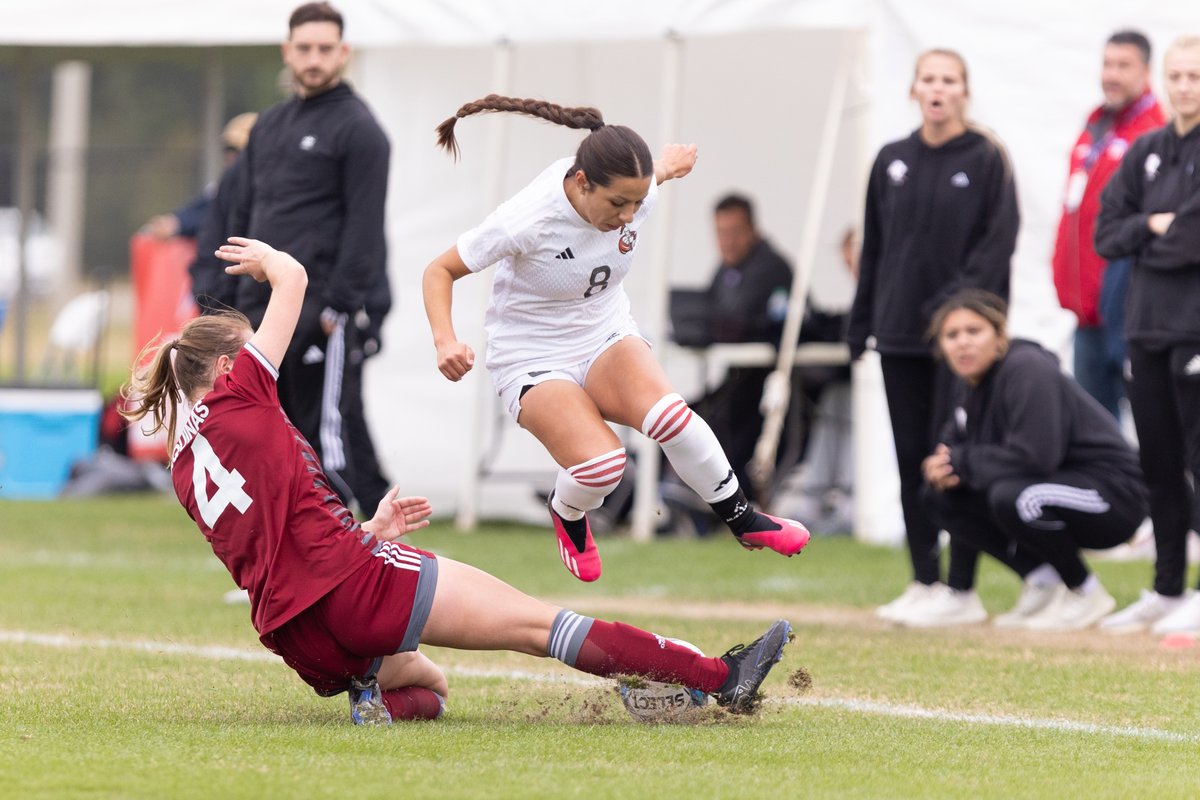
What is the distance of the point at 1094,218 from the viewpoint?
28.4ft

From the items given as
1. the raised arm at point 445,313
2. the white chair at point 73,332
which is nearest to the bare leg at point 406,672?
the raised arm at point 445,313

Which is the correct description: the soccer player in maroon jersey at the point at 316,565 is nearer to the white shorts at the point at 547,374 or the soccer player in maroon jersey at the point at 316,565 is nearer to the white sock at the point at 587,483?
the white sock at the point at 587,483

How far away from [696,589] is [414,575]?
4.01 m

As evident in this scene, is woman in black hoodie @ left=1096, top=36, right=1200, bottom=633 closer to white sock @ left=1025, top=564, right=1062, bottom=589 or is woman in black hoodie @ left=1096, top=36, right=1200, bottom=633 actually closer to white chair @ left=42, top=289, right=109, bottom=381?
white sock @ left=1025, top=564, right=1062, bottom=589

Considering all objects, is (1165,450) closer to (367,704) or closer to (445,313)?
(445,313)

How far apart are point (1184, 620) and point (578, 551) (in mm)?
2552

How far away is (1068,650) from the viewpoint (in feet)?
21.5

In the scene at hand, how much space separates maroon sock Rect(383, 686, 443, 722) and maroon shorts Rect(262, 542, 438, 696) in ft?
0.67

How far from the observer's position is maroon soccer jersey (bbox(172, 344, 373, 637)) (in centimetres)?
462

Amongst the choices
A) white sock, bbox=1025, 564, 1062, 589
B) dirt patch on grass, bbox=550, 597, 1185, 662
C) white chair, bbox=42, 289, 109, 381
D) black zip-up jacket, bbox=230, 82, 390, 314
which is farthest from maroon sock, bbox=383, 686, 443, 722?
white chair, bbox=42, 289, 109, 381

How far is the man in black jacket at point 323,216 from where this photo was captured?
7273 mm

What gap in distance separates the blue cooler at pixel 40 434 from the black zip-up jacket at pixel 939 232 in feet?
26.3

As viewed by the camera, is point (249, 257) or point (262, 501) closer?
point (262, 501)

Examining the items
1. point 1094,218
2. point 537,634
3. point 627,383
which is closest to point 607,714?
point 537,634
